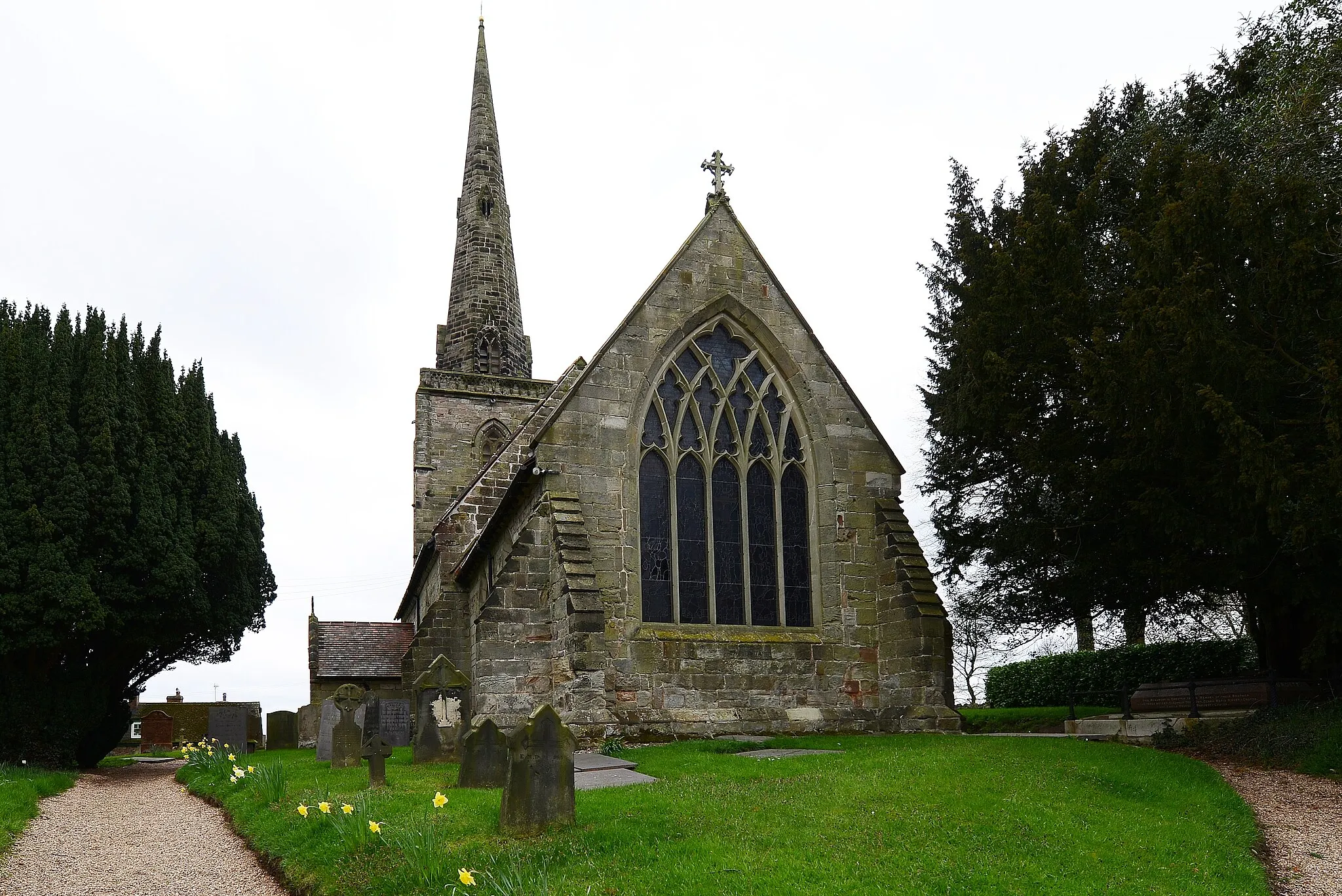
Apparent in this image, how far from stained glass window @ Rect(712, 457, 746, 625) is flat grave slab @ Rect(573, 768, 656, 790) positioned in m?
5.29

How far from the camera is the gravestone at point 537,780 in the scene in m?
8.54

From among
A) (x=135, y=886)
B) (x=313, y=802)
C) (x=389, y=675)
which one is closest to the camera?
(x=135, y=886)

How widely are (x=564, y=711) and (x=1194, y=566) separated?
10.1 m

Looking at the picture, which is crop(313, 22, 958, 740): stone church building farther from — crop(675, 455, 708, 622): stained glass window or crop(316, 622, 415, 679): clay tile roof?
crop(316, 622, 415, 679): clay tile roof

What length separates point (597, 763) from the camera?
13.6m

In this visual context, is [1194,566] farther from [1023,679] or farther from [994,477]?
[1023,679]

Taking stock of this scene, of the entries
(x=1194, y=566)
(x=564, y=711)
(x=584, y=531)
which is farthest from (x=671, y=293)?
(x=1194, y=566)

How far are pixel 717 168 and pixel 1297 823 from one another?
1389 centimetres

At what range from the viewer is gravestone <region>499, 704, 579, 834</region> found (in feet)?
28.0

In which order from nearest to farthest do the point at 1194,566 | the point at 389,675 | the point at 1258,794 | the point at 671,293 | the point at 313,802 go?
the point at 313,802, the point at 1258,794, the point at 1194,566, the point at 671,293, the point at 389,675

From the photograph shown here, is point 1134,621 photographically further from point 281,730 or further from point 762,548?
point 281,730

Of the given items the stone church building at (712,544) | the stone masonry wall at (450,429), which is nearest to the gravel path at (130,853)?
the stone church building at (712,544)

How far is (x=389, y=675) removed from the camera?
102 ft

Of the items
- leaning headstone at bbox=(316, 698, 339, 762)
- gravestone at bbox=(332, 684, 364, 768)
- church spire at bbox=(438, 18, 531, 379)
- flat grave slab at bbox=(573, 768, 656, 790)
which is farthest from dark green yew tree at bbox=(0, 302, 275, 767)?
church spire at bbox=(438, 18, 531, 379)
